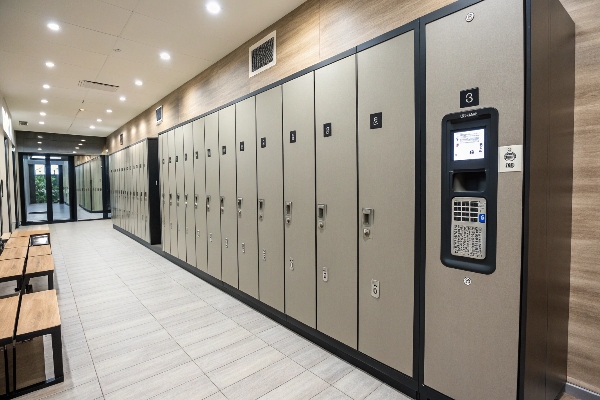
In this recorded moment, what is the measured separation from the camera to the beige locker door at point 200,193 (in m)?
4.70

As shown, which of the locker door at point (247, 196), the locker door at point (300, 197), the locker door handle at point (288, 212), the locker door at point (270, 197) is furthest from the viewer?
the locker door at point (247, 196)

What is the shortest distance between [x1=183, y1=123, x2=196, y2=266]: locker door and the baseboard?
185 inches

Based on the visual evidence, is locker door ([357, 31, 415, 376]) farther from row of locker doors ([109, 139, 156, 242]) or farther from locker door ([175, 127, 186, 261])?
row of locker doors ([109, 139, 156, 242])

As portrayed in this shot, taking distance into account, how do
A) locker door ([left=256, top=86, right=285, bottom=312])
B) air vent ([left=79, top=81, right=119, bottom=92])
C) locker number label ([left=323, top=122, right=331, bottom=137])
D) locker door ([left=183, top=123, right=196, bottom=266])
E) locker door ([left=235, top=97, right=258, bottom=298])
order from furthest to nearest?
air vent ([left=79, top=81, right=119, bottom=92]) → locker door ([left=183, top=123, right=196, bottom=266]) → locker door ([left=235, top=97, right=258, bottom=298]) → locker door ([left=256, top=86, right=285, bottom=312]) → locker number label ([left=323, top=122, right=331, bottom=137])

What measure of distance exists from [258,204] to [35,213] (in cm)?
1535

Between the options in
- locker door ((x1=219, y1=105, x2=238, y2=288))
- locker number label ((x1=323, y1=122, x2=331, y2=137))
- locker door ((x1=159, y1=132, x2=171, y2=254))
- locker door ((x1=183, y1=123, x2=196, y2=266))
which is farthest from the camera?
locker door ((x1=159, y1=132, x2=171, y2=254))

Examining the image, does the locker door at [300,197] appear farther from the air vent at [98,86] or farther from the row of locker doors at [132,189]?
the row of locker doors at [132,189]

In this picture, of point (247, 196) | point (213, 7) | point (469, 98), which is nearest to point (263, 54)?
point (213, 7)

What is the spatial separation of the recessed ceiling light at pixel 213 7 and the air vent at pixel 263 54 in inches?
25.5

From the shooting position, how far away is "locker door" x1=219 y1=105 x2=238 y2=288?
3969 millimetres

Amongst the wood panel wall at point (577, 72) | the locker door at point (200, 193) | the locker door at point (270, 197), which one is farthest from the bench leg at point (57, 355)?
the wood panel wall at point (577, 72)

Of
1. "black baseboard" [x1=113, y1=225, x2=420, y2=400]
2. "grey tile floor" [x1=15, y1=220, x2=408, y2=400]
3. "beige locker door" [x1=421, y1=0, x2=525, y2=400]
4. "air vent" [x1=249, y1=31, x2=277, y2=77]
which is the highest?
"air vent" [x1=249, y1=31, x2=277, y2=77]

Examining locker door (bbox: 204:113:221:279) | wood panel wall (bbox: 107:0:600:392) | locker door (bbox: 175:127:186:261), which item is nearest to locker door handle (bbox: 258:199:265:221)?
locker door (bbox: 204:113:221:279)

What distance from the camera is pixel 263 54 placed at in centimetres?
387
